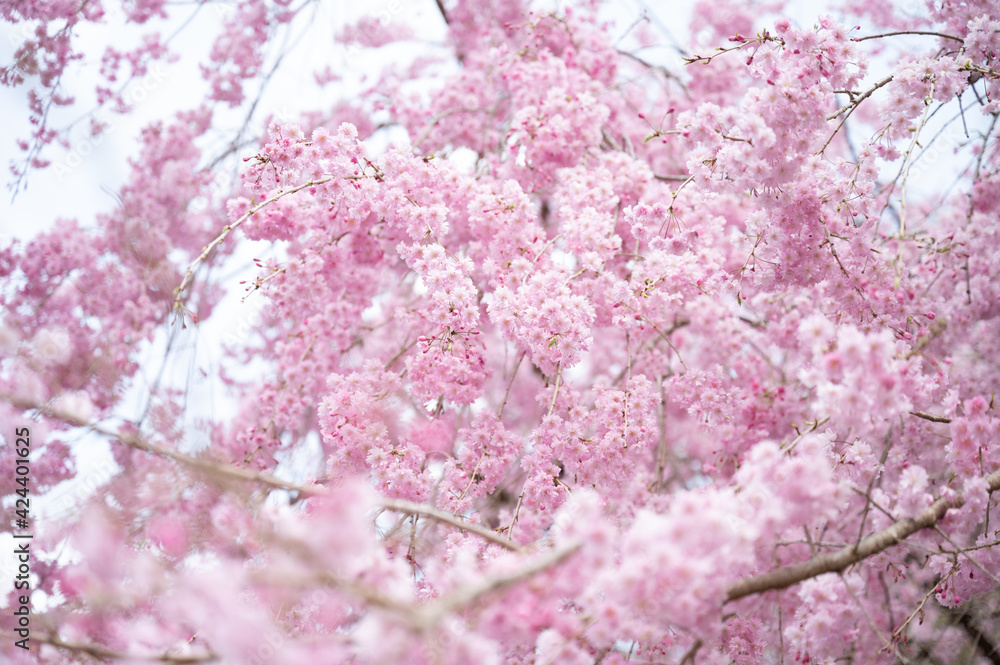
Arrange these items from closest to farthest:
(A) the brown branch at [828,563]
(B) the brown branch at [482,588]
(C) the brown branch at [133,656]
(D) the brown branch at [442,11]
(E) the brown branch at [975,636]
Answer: (B) the brown branch at [482,588] → (C) the brown branch at [133,656] → (A) the brown branch at [828,563] → (E) the brown branch at [975,636] → (D) the brown branch at [442,11]

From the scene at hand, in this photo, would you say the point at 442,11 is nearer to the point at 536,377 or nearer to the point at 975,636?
the point at 536,377

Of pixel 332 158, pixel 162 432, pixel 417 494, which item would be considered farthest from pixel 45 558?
pixel 332 158

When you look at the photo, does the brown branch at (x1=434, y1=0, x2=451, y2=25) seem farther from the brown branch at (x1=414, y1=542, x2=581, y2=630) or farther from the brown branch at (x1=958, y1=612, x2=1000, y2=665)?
the brown branch at (x1=958, y1=612, x2=1000, y2=665)

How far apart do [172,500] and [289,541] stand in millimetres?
946

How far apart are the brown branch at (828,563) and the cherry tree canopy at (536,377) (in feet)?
0.03

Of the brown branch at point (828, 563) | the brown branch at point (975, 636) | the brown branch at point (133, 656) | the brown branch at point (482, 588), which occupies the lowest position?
the brown branch at point (975, 636)

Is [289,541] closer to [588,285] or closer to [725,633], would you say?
[588,285]

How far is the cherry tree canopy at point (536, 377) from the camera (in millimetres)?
1483

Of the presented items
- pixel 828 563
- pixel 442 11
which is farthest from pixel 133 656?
pixel 442 11

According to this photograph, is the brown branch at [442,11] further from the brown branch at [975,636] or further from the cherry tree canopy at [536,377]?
the brown branch at [975,636]

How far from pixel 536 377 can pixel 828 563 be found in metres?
3.06

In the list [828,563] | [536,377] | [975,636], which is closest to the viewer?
[828,563]

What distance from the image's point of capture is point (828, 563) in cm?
179

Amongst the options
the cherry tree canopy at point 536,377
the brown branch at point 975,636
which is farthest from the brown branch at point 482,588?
the brown branch at point 975,636
